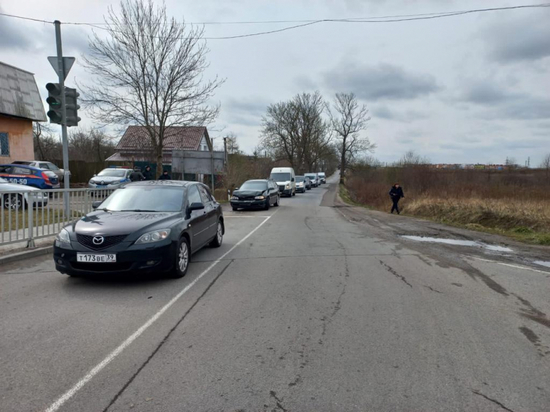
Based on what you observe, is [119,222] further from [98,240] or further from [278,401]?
[278,401]

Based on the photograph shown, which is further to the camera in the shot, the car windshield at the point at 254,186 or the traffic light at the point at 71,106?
the car windshield at the point at 254,186

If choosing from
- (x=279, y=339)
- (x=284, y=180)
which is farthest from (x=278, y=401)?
(x=284, y=180)

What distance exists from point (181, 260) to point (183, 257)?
0.10 meters

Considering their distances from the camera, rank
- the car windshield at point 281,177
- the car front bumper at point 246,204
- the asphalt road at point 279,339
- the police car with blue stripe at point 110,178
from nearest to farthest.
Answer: the asphalt road at point 279,339 → the car front bumper at point 246,204 → the police car with blue stripe at point 110,178 → the car windshield at point 281,177

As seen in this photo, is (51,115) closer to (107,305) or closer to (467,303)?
(107,305)

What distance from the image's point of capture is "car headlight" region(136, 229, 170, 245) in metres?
5.75

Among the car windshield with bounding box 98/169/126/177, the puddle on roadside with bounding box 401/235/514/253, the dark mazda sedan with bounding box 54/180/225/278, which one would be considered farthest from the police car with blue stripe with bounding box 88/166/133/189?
the puddle on roadside with bounding box 401/235/514/253

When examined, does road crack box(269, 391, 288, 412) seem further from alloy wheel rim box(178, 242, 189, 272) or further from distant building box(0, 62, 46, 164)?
distant building box(0, 62, 46, 164)

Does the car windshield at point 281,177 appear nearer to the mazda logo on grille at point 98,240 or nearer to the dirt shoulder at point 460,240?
the dirt shoulder at point 460,240

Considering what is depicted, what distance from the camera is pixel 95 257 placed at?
557 cm

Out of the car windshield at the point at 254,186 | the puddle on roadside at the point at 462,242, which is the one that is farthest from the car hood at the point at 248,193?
the puddle on roadside at the point at 462,242

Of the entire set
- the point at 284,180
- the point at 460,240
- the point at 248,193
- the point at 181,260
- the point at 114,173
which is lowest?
the point at 460,240

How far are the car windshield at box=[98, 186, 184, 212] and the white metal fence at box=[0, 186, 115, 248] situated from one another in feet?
7.00

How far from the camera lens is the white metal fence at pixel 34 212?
783cm
